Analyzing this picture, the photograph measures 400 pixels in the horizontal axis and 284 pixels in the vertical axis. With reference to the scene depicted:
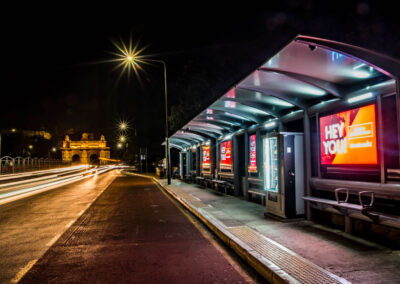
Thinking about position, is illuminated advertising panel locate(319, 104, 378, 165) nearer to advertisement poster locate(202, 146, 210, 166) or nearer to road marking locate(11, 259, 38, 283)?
road marking locate(11, 259, 38, 283)

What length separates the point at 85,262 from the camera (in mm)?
4844

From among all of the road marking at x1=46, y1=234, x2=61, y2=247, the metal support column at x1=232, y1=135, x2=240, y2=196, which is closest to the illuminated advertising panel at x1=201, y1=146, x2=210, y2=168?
the metal support column at x1=232, y1=135, x2=240, y2=196

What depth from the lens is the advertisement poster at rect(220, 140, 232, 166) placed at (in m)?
12.8

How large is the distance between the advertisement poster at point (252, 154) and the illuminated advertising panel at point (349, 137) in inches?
147

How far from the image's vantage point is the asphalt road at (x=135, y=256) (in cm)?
420

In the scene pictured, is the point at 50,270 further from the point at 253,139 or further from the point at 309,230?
the point at 253,139

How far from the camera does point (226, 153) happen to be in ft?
43.4

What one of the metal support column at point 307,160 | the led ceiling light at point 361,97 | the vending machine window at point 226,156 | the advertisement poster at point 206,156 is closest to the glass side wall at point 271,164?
the metal support column at point 307,160

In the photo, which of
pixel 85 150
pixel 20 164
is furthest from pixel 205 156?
pixel 85 150

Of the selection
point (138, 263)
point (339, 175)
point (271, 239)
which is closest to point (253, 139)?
point (339, 175)

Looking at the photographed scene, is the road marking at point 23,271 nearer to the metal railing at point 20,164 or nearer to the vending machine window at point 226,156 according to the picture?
the vending machine window at point 226,156

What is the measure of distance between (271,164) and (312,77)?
2796 millimetres

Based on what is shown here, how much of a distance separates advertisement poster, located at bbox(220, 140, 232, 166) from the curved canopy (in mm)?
3554

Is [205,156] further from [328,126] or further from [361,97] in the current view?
[361,97]
